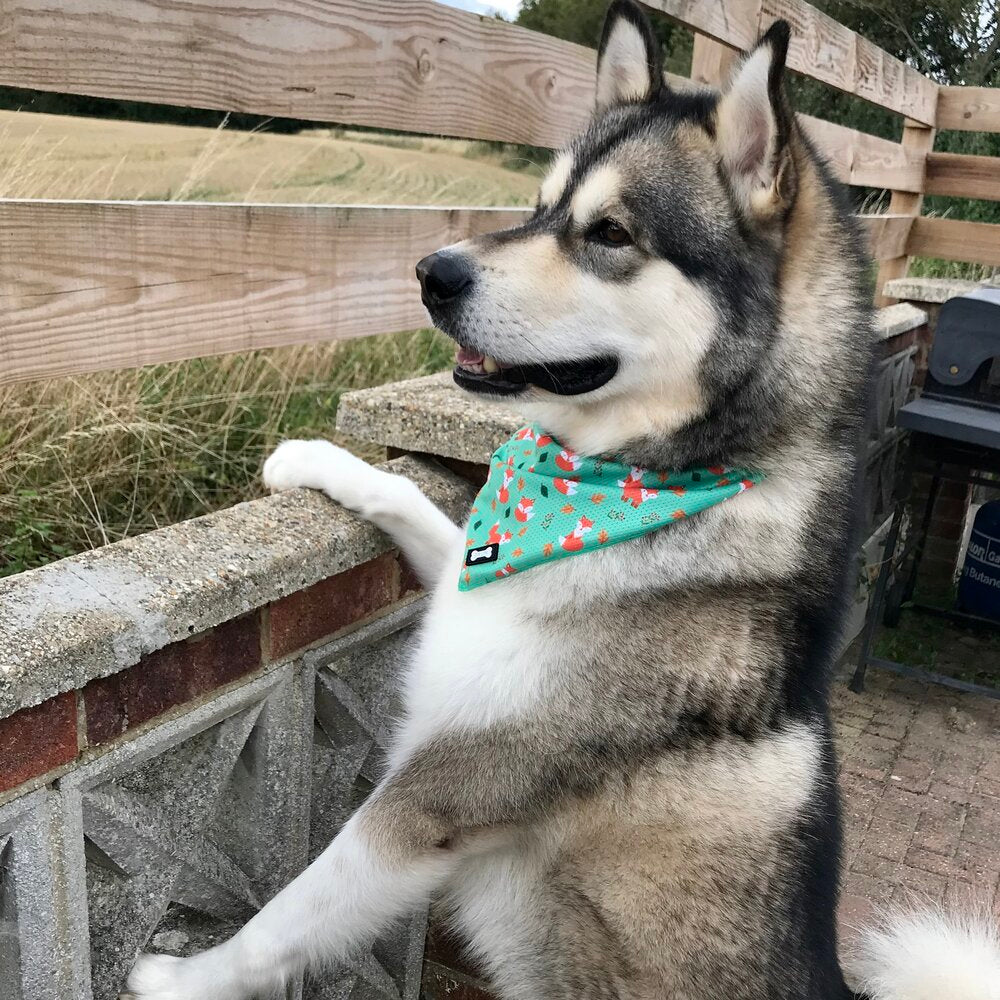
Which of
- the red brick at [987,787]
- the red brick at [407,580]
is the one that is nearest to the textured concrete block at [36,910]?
the red brick at [407,580]

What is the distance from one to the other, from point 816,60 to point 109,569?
390 centimetres

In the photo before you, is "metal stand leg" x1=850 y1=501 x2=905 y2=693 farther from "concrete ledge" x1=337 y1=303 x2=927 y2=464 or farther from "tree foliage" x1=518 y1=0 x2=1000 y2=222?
"tree foliage" x1=518 y1=0 x2=1000 y2=222

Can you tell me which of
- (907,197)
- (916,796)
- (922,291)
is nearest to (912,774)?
(916,796)

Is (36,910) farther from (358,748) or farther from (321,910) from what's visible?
(358,748)

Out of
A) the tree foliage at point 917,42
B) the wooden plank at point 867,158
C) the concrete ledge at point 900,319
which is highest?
the tree foliage at point 917,42

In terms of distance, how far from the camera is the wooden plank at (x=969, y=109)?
5.86 metres

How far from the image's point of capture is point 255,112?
195 cm

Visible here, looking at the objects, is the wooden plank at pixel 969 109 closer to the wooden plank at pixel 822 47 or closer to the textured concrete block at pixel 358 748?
the wooden plank at pixel 822 47

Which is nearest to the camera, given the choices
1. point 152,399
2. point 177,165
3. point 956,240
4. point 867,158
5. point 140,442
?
point 140,442

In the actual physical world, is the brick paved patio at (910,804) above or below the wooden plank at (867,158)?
below

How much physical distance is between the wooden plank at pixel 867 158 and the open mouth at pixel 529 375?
2.91m

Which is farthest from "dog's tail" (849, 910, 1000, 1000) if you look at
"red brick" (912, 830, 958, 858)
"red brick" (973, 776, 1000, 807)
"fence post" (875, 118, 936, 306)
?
"fence post" (875, 118, 936, 306)

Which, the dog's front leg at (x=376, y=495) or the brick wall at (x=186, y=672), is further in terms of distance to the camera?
the dog's front leg at (x=376, y=495)

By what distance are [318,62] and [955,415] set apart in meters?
3.39
